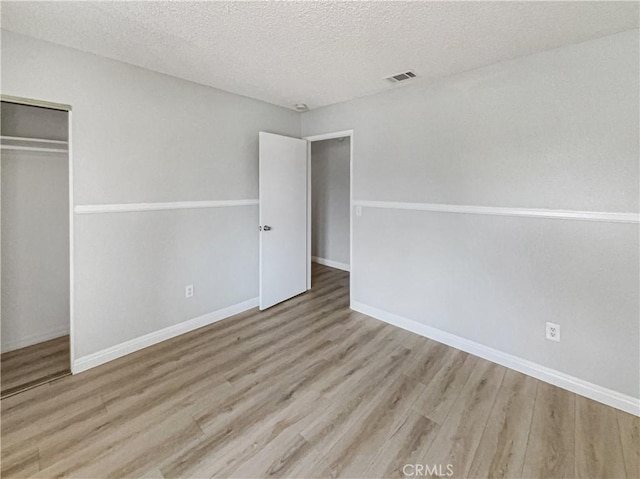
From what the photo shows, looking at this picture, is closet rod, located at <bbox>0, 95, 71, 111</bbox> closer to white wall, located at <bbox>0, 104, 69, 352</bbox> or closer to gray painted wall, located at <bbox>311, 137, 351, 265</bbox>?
white wall, located at <bbox>0, 104, 69, 352</bbox>

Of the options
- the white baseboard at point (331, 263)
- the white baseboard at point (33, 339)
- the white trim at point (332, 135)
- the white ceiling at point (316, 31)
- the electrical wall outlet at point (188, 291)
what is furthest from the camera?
the white baseboard at point (331, 263)

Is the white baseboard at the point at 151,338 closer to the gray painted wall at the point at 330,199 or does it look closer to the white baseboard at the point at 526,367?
the white baseboard at the point at 526,367

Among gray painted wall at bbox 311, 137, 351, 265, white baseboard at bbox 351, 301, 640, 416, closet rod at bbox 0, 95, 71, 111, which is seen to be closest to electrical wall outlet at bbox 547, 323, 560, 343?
white baseboard at bbox 351, 301, 640, 416

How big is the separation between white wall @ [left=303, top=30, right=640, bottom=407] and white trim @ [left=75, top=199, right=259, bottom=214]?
1.51 metres

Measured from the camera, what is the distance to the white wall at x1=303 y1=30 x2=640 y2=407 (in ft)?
6.28

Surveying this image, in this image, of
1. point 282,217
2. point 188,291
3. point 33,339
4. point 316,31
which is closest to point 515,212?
point 316,31

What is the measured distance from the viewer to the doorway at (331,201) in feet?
16.9

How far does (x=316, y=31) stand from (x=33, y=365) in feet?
10.5

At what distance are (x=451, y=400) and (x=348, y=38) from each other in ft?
8.18

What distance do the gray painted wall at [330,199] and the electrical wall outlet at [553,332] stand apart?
3268mm

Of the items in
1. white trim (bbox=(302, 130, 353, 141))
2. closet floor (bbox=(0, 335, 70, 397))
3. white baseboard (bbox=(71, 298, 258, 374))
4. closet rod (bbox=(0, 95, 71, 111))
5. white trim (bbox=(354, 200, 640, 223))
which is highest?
white trim (bbox=(302, 130, 353, 141))

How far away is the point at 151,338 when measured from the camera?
2674 millimetres

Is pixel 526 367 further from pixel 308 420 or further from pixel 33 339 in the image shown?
pixel 33 339

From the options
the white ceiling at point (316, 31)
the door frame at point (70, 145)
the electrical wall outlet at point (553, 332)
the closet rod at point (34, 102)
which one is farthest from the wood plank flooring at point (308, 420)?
the white ceiling at point (316, 31)
